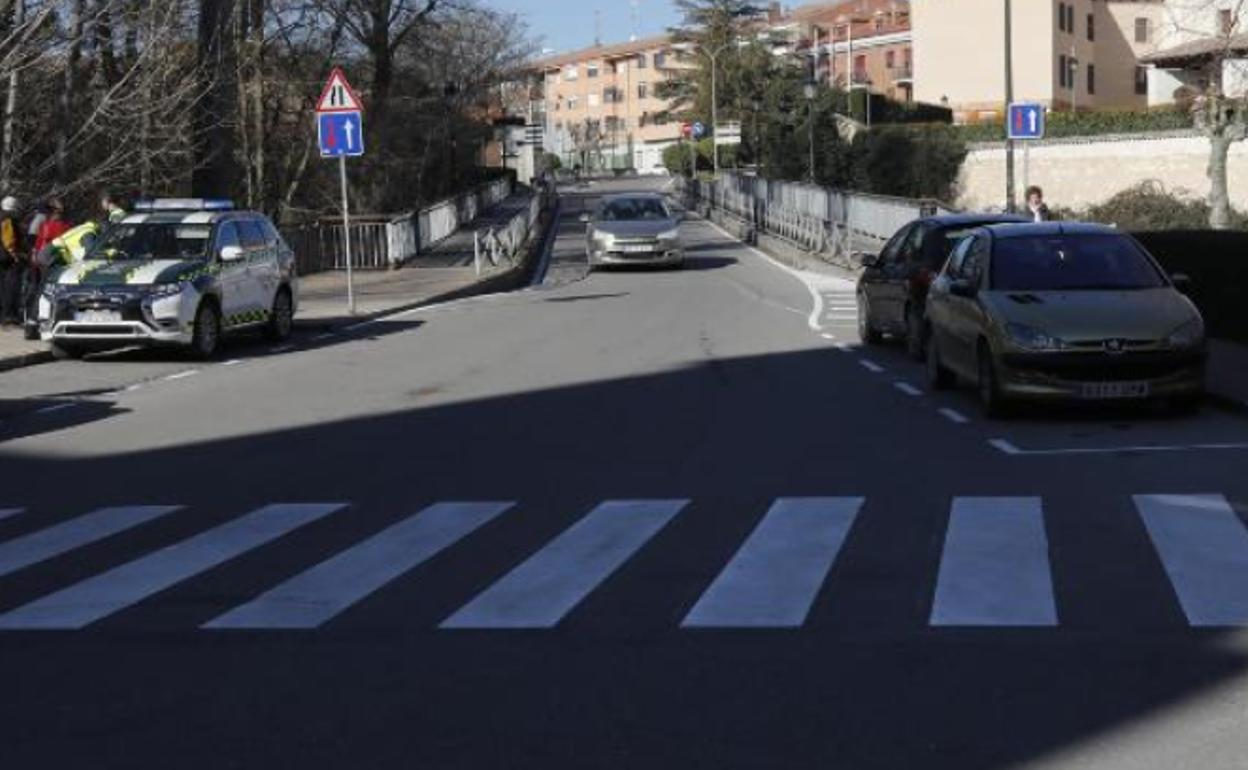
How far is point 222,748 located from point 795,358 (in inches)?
589

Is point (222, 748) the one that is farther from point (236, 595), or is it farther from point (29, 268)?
point (29, 268)

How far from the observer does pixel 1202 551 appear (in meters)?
8.66

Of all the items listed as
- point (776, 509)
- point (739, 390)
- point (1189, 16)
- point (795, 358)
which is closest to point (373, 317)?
point (795, 358)

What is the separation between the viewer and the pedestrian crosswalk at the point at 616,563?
298 inches

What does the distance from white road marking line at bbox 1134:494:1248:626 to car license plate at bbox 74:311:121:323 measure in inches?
531

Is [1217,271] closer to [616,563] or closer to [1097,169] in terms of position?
[616,563]

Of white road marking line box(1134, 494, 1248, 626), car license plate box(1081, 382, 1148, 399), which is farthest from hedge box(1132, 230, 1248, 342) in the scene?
white road marking line box(1134, 494, 1248, 626)

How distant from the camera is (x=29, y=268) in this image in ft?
78.2

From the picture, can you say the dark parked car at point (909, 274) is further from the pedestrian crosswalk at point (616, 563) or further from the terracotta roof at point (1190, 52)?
the terracotta roof at point (1190, 52)

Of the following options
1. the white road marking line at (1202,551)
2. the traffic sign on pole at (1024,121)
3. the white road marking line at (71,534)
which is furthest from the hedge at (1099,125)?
the white road marking line at (71,534)

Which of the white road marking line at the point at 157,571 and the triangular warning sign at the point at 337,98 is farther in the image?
the triangular warning sign at the point at 337,98

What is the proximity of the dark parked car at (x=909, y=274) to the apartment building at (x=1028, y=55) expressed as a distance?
7094 cm

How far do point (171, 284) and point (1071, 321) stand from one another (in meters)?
11.4

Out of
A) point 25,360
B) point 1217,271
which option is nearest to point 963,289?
point 1217,271
